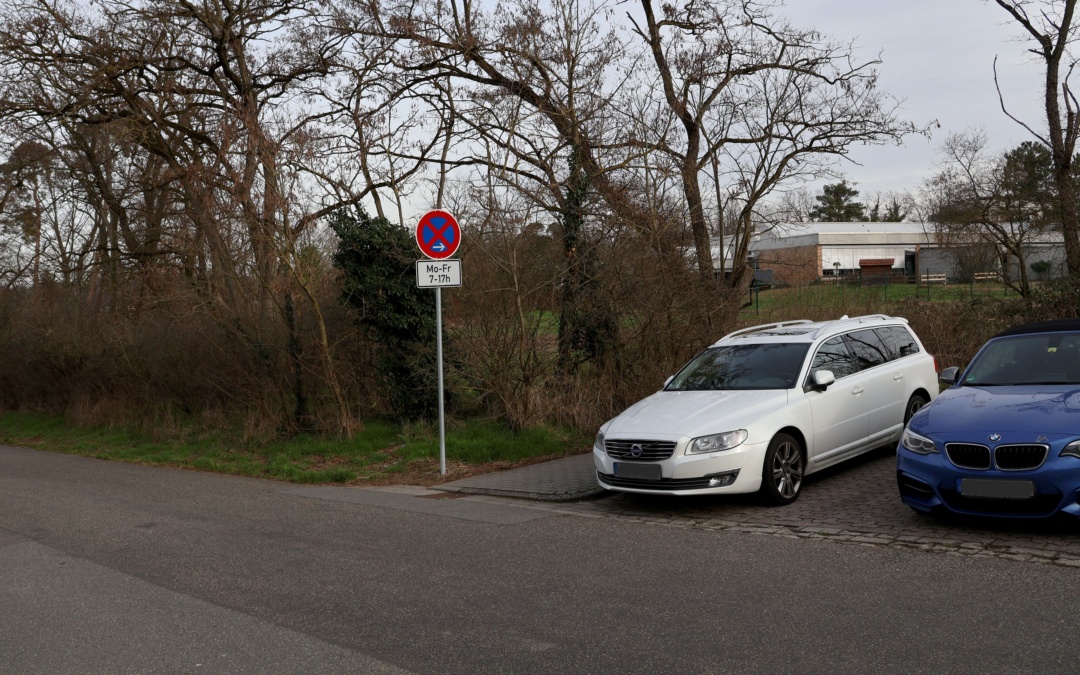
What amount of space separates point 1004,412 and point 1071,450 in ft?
2.22

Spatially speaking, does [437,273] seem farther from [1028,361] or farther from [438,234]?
[1028,361]

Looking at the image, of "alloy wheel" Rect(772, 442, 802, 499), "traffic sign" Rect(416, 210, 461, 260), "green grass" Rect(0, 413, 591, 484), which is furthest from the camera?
"green grass" Rect(0, 413, 591, 484)

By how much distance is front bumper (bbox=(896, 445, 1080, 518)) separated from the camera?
673 cm

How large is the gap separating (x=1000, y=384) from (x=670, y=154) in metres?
9.46

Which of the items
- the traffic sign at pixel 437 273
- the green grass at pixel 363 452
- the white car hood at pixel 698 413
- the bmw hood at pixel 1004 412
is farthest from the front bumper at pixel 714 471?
the traffic sign at pixel 437 273

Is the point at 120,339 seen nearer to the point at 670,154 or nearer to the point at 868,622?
the point at 670,154

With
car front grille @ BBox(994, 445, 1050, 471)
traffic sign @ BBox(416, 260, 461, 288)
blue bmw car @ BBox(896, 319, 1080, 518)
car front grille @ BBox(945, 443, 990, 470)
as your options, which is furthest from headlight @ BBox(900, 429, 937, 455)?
traffic sign @ BBox(416, 260, 461, 288)

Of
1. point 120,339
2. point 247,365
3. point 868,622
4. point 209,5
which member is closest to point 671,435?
point 868,622

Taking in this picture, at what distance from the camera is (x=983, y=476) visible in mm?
7055

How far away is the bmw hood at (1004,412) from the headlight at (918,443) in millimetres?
65

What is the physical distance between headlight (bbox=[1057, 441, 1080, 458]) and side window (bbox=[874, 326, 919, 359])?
4.40m

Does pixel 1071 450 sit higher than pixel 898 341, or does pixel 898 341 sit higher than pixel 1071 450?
pixel 898 341

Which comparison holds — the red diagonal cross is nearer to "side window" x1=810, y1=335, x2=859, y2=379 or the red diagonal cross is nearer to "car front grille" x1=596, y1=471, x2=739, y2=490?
"car front grille" x1=596, y1=471, x2=739, y2=490

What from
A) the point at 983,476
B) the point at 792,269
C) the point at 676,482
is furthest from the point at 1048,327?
the point at 792,269
